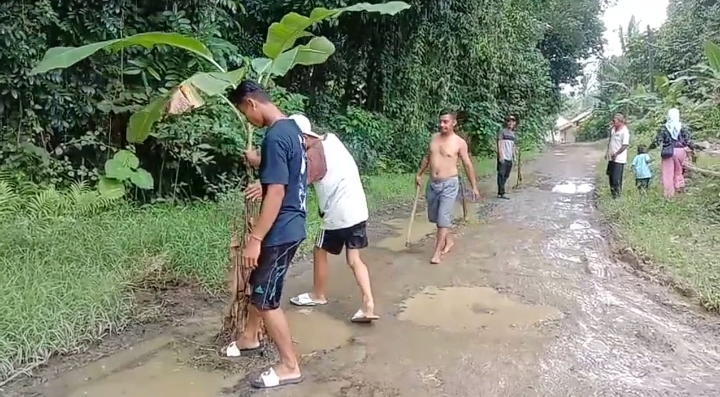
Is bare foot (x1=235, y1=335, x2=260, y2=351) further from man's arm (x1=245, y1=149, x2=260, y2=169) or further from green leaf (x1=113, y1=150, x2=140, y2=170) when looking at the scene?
green leaf (x1=113, y1=150, x2=140, y2=170)

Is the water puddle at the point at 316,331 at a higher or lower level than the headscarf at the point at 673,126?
lower

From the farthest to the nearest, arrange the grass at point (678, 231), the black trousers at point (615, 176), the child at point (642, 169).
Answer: the black trousers at point (615, 176)
the child at point (642, 169)
the grass at point (678, 231)

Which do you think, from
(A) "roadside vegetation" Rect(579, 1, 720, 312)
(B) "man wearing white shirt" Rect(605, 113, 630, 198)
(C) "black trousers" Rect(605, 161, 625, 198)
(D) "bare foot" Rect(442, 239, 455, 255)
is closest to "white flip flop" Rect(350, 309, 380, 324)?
(D) "bare foot" Rect(442, 239, 455, 255)

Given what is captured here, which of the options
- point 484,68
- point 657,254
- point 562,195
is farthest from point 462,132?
point 657,254

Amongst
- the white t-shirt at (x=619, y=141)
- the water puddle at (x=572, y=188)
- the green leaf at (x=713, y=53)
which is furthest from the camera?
the water puddle at (x=572, y=188)

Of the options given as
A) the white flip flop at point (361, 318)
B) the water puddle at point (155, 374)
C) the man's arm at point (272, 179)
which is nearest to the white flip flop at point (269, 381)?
the water puddle at point (155, 374)

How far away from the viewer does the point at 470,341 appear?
471cm

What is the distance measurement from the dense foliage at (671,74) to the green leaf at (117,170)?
25.0 ft

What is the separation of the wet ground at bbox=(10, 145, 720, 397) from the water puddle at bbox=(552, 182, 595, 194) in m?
6.18

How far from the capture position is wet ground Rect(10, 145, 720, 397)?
12.9 ft

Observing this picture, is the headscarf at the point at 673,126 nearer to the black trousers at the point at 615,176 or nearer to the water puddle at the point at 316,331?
the black trousers at the point at 615,176

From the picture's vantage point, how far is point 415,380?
Result: 158 inches

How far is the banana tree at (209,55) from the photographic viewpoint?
12.8 feet

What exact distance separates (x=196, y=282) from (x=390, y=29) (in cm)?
862
